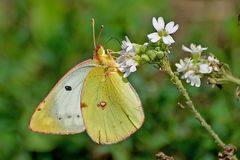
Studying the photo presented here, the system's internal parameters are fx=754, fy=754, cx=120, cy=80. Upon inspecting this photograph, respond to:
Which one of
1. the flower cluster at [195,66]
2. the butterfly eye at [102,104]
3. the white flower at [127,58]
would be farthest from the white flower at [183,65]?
the butterfly eye at [102,104]

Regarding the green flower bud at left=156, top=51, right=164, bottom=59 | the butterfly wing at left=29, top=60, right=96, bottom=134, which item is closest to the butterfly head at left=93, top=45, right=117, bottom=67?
the butterfly wing at left=29, top=60, right=96, bottom=134

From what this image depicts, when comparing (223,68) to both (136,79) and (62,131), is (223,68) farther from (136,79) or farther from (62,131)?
(136,79)

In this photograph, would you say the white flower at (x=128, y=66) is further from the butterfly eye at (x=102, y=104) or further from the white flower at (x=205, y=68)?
the butterfly eye at (x=102, y=104)

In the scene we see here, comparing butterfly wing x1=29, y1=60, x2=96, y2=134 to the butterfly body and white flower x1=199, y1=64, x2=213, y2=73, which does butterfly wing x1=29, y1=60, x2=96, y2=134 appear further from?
white flower x1=199, y1=64, x2=213, y2=73

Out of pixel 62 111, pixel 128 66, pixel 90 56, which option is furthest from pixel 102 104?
pixel 90 56

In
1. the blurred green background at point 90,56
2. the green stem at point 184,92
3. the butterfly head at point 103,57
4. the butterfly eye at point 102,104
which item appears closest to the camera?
the green stem at point 184,92
